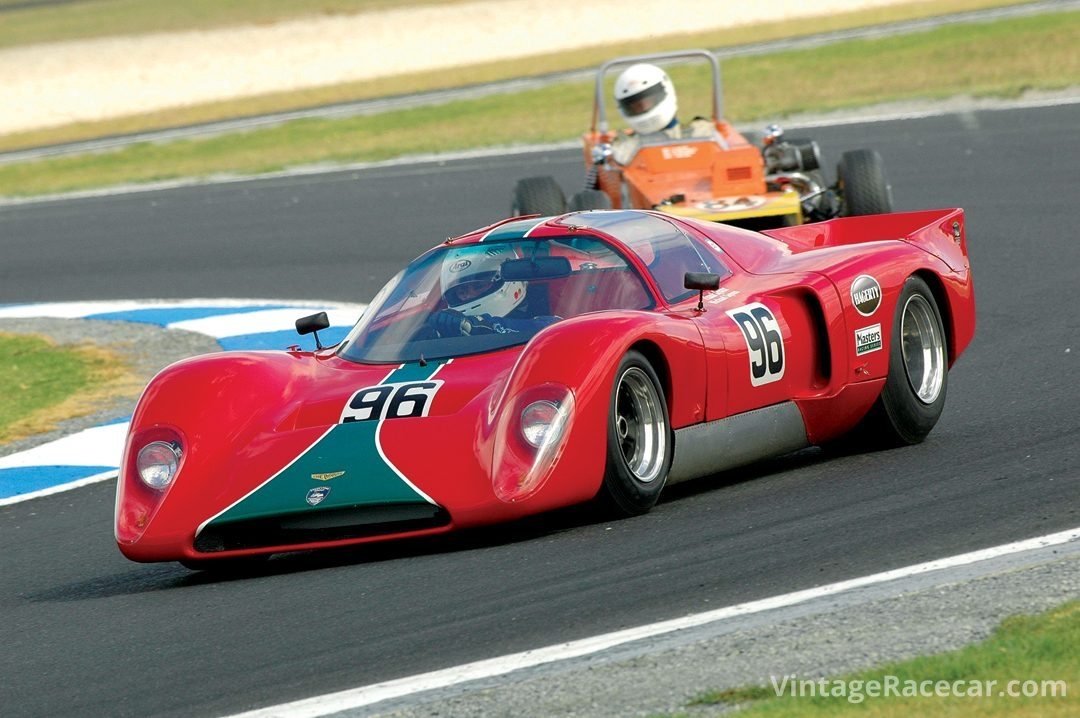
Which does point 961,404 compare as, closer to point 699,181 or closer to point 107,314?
point 699,181

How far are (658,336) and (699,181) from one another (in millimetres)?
7624

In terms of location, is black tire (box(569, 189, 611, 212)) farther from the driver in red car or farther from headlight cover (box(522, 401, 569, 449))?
headlight cover (box(522, 401, 569, 449))

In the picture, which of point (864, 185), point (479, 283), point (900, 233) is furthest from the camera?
point (864, 185)

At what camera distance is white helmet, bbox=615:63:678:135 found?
46.5 ft

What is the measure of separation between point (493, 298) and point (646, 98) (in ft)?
25.5

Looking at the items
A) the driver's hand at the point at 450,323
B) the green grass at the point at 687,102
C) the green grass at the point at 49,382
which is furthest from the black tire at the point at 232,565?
the green grass at the point at 687,102

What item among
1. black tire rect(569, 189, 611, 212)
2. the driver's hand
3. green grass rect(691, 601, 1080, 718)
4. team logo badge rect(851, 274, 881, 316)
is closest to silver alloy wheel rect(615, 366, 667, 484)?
the driver's hand

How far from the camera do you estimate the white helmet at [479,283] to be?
264 inches

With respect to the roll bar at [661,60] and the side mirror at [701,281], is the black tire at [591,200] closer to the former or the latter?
the roll bar at [661,60]

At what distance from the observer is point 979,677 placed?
394 cm

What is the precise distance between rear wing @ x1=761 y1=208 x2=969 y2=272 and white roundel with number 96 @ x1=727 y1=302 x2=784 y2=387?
1.01 meters

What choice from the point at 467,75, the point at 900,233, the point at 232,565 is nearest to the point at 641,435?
the point at 232,565

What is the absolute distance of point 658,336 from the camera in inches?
244

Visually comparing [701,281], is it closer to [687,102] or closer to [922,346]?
[922,346]
